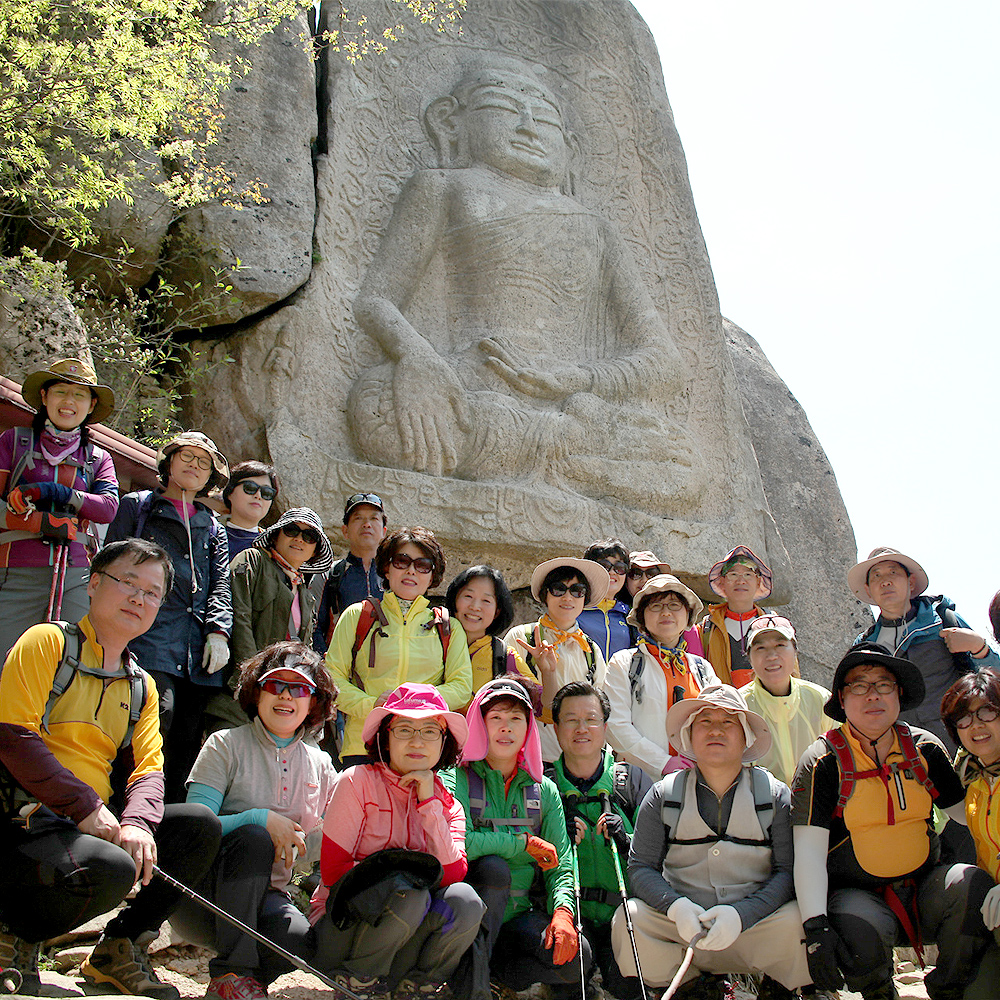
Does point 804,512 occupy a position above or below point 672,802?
above

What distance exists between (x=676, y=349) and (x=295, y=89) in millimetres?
3249

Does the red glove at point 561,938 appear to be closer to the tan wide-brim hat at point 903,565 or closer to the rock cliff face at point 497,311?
the tan wide-brim hat at point 903,565

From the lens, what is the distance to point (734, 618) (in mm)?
5051

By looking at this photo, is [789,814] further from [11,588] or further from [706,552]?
[706,552]

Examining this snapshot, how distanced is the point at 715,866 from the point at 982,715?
3.07 ft

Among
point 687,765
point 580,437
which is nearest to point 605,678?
point 687,765

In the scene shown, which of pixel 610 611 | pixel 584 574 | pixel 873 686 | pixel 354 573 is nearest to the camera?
pixel 873 686

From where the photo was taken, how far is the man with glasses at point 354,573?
15.0 ft

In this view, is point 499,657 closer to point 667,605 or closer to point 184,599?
point 667,605

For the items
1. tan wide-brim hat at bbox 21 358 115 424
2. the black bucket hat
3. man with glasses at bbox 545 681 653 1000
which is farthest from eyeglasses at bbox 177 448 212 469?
the black bucket hat

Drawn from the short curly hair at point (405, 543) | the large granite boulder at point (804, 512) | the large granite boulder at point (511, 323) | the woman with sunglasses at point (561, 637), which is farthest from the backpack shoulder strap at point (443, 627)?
the large granite boulder at point (804, 512)

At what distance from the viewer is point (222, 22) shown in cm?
655

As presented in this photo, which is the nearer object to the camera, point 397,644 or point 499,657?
point 397,644

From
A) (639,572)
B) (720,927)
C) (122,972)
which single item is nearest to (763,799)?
(720,927)
